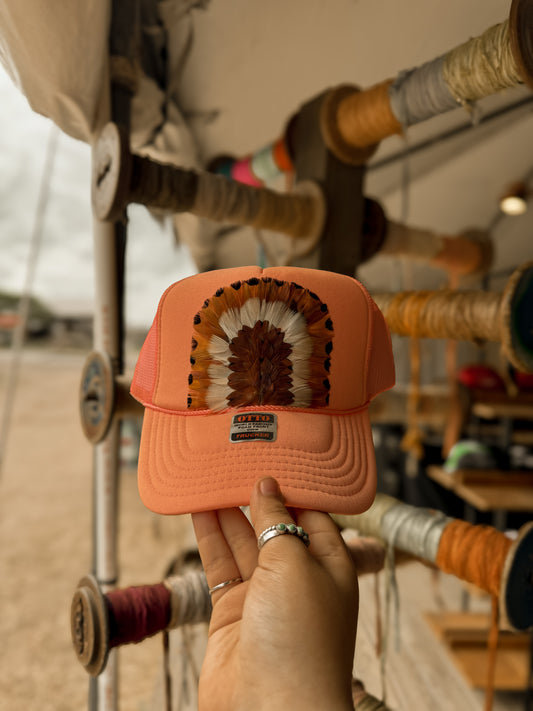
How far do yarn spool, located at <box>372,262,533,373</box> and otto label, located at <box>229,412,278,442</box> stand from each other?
0.17m

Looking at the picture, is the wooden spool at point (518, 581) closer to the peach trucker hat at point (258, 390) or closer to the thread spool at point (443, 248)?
the peach trucker hat at point (258, 390)

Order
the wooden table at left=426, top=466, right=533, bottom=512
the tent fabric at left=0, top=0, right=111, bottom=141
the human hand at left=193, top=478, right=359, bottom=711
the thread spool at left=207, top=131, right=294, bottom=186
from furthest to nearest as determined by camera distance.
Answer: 1. the wooden table at left=426, top=466, right=533, bottom=512
2. the thread spool at left=207, top=131, right=294, bottom=186
3. the tent fabric at left=0, top=0, right=111, bottom=141
4. the human hand at left=193, top=478, right=359, bottom=711

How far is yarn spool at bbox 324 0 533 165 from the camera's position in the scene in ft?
0.85

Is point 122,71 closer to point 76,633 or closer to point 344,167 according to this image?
point 344,167

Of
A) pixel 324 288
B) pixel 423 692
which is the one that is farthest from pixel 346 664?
pixel 423 692

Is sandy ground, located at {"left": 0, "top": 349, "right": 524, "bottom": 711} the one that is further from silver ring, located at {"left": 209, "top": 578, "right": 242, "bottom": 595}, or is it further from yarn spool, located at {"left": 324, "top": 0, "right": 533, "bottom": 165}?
yarn spool, located at {"left": 324, "top": 0, "right": 533, "bottom": 165}

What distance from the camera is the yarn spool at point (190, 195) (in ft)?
1.12

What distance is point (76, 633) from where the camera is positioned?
35 cm

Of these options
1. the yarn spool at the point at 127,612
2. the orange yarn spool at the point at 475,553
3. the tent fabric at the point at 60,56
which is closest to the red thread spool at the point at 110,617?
the yarn spool at the point at 127,612

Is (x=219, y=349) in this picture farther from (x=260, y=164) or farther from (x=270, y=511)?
(x=260, y=164)

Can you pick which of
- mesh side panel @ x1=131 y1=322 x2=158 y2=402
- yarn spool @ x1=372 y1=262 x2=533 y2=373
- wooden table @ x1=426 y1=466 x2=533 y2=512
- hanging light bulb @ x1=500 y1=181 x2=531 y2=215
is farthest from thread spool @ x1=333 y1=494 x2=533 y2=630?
wooden table @ x1=426 y1=466 x2=533 y2=512

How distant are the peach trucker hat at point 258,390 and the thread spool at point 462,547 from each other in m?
0.16

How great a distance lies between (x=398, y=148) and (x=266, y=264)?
21 cm

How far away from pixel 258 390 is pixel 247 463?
0.04 m
